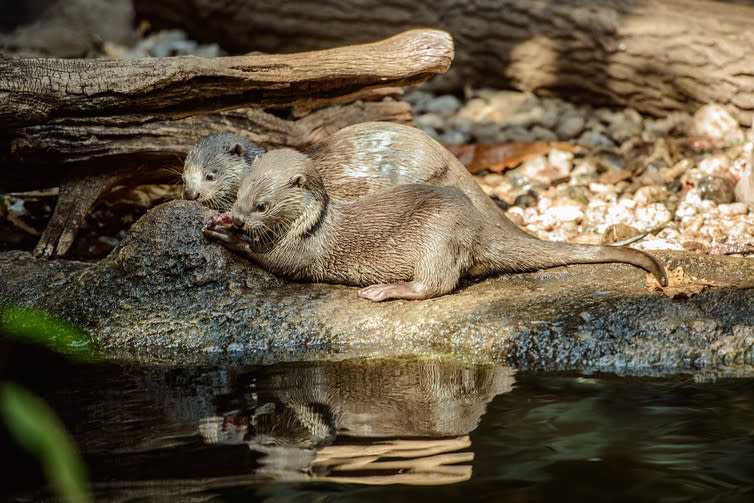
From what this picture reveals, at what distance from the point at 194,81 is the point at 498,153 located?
2.65 m

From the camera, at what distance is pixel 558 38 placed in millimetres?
5992

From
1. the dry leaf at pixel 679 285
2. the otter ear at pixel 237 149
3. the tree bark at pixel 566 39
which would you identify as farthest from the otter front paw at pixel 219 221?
the tree bark at pixel 566 39

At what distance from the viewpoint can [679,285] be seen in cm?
273

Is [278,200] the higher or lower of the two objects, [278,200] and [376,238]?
the higher

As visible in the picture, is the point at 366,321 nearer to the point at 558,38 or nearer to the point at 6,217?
the point at 6,217

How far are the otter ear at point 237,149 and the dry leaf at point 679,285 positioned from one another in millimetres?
1923

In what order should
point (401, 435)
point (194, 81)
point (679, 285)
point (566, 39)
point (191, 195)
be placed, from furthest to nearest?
point (566, 39), point (194, 81), point (191, 195), point (679, 285), point (401, 435)

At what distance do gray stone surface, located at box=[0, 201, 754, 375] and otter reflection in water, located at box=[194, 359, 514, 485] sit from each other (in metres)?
0.18

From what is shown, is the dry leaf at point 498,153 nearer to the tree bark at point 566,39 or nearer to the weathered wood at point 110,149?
the tree bark at point 566,39

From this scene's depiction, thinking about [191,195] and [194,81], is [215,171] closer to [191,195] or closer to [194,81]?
[191,195]

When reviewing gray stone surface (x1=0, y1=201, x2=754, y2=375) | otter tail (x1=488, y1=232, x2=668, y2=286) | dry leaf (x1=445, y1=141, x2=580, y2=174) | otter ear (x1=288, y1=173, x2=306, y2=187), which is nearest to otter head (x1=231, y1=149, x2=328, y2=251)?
otter ear (x1=288, y1=173, x2=306, y2=187)

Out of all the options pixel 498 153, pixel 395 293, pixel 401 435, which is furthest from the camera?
pixel 498 153

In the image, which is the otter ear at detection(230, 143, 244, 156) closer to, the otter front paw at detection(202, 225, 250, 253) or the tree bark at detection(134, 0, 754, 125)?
the otter front paw at detection(202, 225, 250, 253)

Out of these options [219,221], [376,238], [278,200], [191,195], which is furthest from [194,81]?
[376,238]
